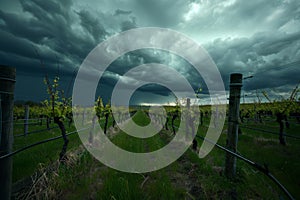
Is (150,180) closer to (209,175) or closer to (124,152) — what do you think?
(209,175)

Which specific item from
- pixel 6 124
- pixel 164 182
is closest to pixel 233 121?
pixel 164 182

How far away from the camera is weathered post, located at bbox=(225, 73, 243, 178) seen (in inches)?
155

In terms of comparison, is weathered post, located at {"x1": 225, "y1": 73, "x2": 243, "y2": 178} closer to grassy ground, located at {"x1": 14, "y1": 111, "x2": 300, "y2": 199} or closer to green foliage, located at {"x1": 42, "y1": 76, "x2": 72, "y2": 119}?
grassy ground, located at {"x1": 14, "y1": 111, "x2": 300, "y2": 199}

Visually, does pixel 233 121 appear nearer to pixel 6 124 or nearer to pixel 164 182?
pixel 164 182

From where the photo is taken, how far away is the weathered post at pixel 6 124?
2424 millimetres

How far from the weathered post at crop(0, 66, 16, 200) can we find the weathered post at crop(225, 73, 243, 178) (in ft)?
15.5

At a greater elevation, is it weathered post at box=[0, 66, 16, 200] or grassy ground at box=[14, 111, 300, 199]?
weathered post at box=[0, 66, 16, 200]

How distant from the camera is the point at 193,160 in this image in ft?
18.7

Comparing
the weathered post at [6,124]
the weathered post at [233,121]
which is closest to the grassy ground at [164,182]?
the weathered post at [233,121]

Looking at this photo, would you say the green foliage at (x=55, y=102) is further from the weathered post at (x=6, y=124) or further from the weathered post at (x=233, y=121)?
the weathered post at (x=233, y=121)

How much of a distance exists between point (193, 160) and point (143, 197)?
118 inches

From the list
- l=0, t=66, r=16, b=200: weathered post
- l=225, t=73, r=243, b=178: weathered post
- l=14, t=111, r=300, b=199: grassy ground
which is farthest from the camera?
l=225, t=73, r=243, b=178: weathered post

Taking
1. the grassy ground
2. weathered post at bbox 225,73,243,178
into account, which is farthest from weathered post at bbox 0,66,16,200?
weathered post at bbox 225,73,243,178

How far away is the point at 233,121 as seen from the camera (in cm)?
394
